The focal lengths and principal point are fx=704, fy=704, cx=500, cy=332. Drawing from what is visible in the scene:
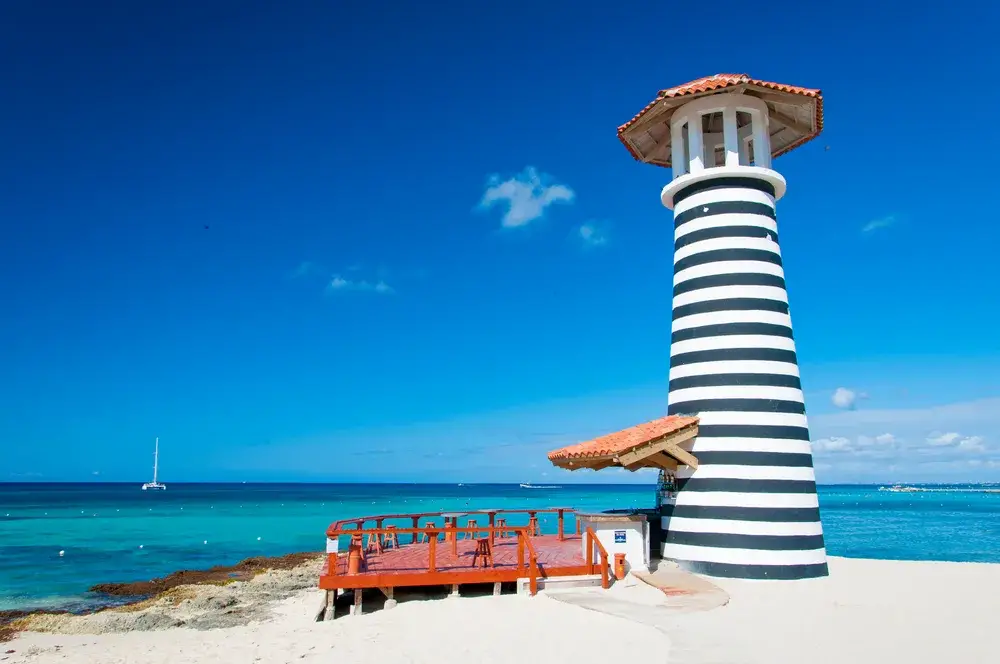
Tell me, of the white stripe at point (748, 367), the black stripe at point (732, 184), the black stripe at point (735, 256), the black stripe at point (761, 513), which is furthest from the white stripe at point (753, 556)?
the black stripe at point (732, 184)

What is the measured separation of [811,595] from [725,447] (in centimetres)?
274

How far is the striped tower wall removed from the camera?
1239 cm

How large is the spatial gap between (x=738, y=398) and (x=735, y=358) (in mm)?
740

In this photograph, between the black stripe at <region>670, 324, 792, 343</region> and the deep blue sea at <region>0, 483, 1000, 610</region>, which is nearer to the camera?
the black stripe at <region>670, 324, 792, 343</region>

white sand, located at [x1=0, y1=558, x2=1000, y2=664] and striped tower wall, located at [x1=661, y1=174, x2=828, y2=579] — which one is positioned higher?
striped tower wall, located at [x1=661, y1=174, x2=828, y2=579]

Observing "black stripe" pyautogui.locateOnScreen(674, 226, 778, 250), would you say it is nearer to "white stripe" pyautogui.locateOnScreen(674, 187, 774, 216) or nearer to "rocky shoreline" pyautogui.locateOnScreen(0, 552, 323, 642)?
"white stripe" pyautogui.locateOnScreen(674, 187, 774, 216)

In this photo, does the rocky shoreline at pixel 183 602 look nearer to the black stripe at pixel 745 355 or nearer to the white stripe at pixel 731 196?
the black stripe at pixel 745 355

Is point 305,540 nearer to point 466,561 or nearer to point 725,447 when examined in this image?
point 466,561

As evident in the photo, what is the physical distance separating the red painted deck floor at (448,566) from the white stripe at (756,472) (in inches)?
113

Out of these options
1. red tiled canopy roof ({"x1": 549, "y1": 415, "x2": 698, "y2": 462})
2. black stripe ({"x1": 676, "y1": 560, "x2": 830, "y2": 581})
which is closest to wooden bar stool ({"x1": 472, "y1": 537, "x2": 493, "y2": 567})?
red tiled canopy roof ({"x1": 549, "y1": 415, "x2": 698, "y2": 462})

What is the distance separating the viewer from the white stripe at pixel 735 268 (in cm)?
1330

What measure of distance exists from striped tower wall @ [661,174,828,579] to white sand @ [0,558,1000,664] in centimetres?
78

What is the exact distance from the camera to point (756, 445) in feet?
Result: 41.3

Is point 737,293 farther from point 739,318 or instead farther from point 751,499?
point 751,499
